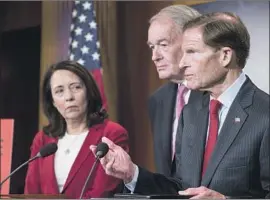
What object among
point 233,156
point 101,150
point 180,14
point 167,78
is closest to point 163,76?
point 167,78

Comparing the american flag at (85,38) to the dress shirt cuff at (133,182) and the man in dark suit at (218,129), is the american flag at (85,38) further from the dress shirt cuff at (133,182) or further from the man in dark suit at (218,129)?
the dress shirt cuff at (133,182)

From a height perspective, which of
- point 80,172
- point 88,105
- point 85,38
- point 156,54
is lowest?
point 80,172

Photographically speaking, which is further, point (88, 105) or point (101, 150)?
point (88, 105)

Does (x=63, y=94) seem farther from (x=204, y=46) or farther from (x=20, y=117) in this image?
(x=204, y=46)

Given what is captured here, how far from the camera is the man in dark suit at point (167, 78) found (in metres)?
3.37

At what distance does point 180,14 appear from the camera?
133 inches

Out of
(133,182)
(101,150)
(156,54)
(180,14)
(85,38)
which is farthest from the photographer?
(85,38)

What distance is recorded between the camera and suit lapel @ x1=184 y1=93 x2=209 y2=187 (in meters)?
3.02

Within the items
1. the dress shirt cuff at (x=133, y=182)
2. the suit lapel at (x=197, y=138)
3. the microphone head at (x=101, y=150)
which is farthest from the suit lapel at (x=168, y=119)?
the microphone head at (x=101, y=150)

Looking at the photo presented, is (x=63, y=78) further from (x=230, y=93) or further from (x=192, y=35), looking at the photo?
(x=230, y=93)

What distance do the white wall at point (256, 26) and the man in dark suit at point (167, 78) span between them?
16cm

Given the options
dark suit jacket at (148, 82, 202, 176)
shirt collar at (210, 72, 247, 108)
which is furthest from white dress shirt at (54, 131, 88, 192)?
shirt collar at (210, 72, 247, 108)

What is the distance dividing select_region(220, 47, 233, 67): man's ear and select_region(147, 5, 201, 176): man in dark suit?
265 mm

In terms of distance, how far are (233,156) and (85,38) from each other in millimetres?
1297
